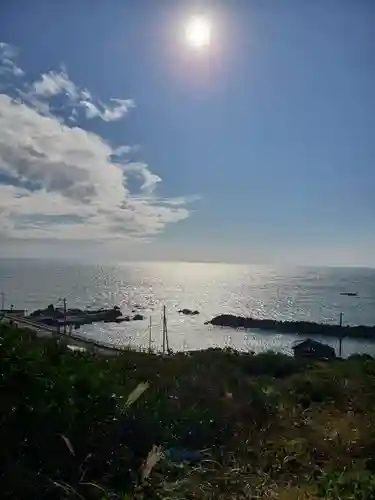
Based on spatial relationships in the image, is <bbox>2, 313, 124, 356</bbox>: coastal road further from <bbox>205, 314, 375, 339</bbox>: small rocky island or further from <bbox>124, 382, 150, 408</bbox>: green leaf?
<bbox>205, 314, 375, 339</bbox>: small rocky island

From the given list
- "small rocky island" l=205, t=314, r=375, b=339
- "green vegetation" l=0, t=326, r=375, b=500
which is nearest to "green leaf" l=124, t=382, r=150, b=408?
"green vegetation" l=0, t=326, r=375, b=500

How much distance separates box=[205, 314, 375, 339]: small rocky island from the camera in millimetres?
48344

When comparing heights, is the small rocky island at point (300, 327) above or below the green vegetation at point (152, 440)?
below

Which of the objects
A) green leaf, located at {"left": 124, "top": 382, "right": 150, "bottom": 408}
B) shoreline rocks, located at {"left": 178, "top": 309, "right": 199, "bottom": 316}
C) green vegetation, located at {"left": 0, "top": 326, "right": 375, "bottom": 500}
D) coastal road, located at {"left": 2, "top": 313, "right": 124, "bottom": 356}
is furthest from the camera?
shoreline rocks, located at {"left": 178, "top": 309, "right": 199, "bottom": 316}

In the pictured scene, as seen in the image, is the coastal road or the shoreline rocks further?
the shoreline rocks

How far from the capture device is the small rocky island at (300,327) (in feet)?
159

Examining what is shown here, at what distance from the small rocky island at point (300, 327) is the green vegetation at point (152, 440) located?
42.4 m

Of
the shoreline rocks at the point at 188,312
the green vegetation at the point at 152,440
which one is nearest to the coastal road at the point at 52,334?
the green vegetation at the point at 152,440

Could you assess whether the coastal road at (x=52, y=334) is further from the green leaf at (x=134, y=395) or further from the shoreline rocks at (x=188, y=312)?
the shoreline rocks at (x=188, y=312)

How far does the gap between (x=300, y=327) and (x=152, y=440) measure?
5115cm

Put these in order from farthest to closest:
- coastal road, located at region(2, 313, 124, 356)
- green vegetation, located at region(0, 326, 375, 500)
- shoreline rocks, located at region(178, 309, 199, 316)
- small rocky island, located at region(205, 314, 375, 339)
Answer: shoreline rocks, located at region(178, 309, 199, 316) < small rocky island, located at region(205, 314, 375, 339) < coastal road, located at region(2, 313, 124, 356) < green vegetation, located at region(0, 326, 375, 500)

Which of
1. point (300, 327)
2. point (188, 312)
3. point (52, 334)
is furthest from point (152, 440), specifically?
point (188, 312)

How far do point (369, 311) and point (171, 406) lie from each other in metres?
71.0

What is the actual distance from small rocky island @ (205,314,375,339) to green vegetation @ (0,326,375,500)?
42408 millimetres
